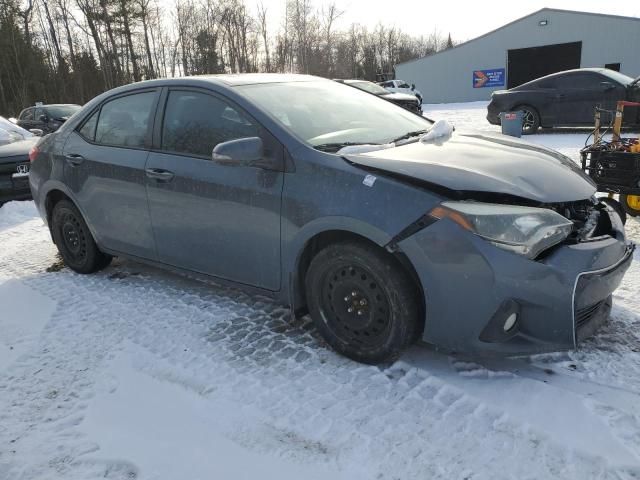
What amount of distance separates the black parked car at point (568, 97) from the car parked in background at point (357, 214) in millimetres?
9637

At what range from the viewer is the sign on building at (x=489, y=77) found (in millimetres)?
33656

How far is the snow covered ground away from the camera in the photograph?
2.24 meters

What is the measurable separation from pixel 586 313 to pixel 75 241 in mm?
4166

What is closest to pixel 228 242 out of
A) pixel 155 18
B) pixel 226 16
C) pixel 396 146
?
pixel 396 146

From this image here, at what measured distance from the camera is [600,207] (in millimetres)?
3119

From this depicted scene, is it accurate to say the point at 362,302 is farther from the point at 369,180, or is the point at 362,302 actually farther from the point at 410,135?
the point at 410,135

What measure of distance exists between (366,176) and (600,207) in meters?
1.47

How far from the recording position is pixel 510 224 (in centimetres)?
249

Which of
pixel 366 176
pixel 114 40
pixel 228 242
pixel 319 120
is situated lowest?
pixel 228 242

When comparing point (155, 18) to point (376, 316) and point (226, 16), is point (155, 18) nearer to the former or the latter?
point (226, 16)

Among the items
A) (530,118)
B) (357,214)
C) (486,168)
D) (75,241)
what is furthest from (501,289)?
(530,118)

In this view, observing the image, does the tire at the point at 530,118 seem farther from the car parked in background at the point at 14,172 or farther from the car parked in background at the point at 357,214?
the car parked in background at the point at 14,172

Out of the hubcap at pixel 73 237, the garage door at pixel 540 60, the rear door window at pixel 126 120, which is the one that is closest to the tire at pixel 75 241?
the hubcap at pixel 73 237

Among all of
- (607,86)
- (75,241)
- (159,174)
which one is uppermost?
(607,86)
